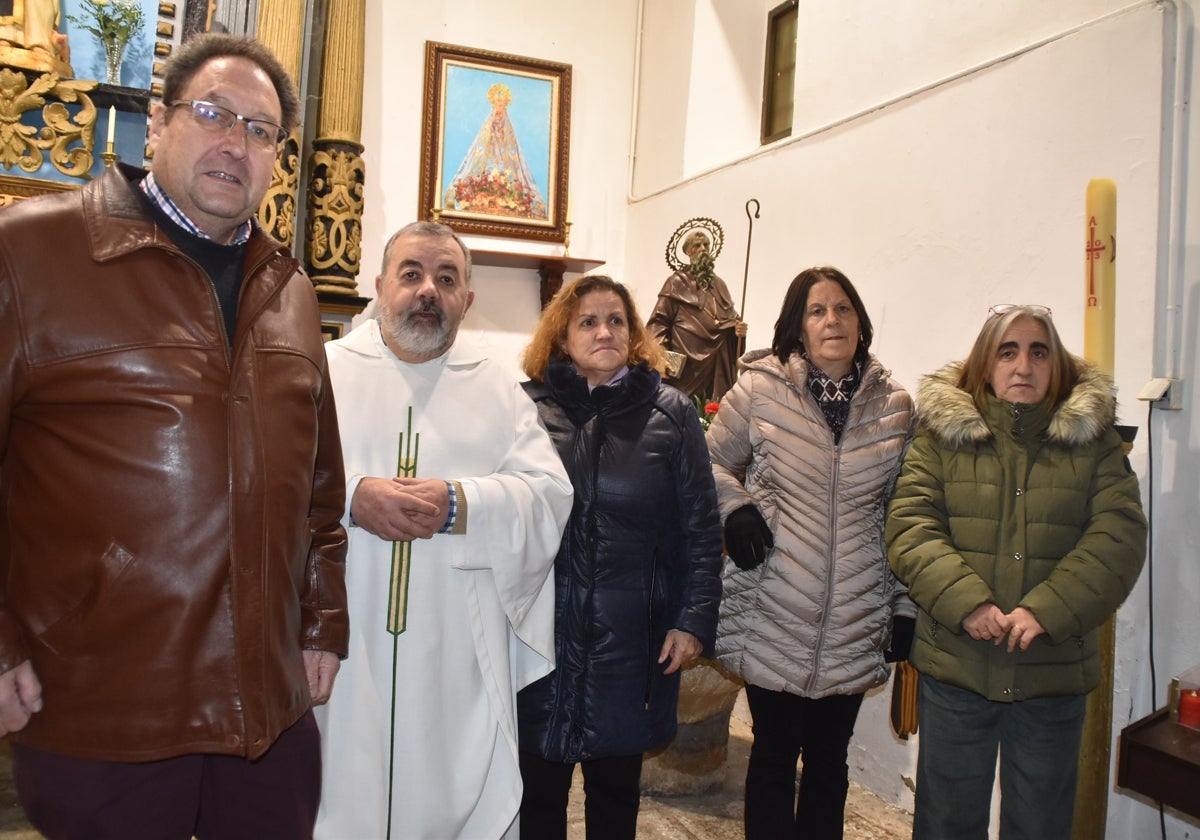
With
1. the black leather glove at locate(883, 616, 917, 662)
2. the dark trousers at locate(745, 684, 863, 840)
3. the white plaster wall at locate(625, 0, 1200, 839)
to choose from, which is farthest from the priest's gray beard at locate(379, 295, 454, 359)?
the white plaster wall at locate(625, 0, 1200, 839)

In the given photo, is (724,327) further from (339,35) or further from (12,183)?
(12,183)

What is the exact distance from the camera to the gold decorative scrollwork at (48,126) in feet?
14.5

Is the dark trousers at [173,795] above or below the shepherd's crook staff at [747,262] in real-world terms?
below

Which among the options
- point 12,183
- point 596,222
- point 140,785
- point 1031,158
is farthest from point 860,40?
point 140,785

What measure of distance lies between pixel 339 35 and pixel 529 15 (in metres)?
1.65

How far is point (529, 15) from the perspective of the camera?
667cm

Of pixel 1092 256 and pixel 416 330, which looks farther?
pixel 1092 256

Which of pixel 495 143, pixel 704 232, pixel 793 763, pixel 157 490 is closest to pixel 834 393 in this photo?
pixel 793 763

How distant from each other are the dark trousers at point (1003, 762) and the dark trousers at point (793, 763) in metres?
0.23

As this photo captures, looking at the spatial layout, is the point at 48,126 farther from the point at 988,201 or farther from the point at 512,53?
the point at 988,201

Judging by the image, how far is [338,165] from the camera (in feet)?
17.8

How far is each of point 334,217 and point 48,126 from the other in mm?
1443

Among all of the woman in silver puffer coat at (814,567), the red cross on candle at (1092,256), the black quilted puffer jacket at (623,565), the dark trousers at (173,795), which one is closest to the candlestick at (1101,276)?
the red cross on candle at (1092,256)

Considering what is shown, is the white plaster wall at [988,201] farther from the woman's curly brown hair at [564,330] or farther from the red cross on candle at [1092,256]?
the woman's curly brown hair at [564,330]
